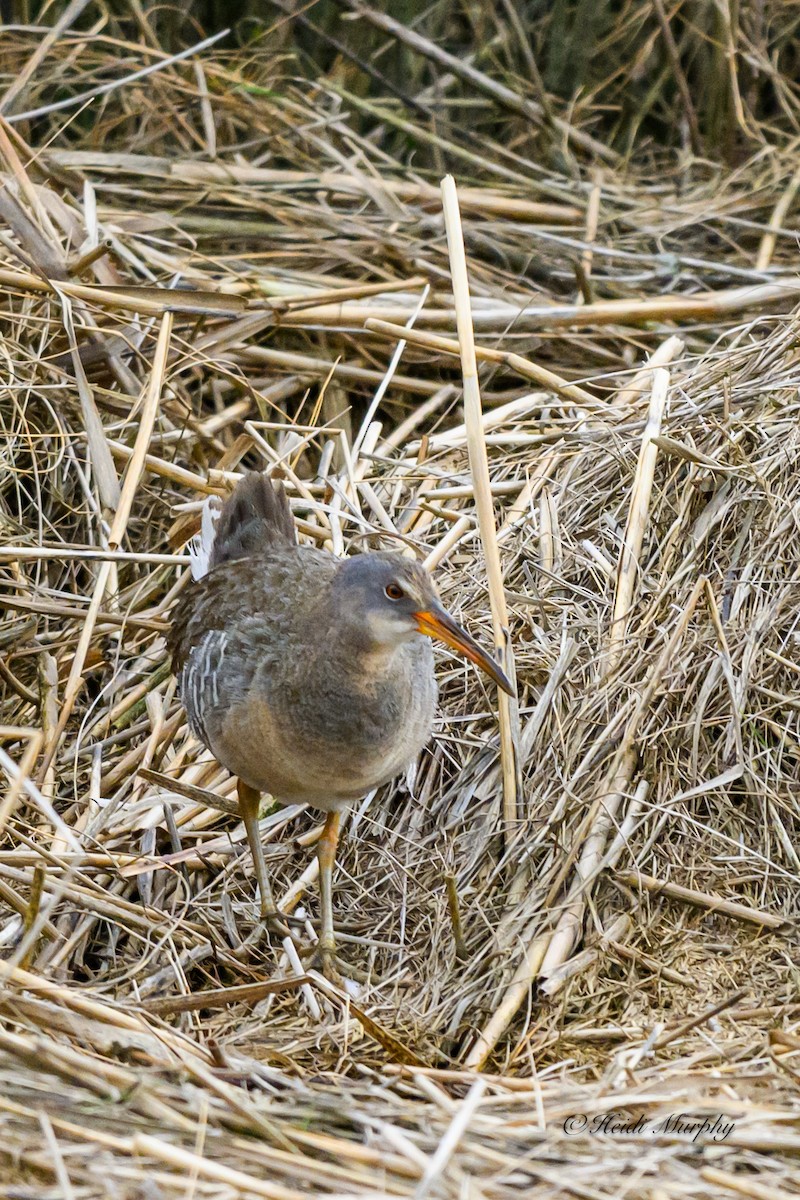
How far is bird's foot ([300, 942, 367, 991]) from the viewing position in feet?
12.0

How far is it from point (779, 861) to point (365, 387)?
274cm

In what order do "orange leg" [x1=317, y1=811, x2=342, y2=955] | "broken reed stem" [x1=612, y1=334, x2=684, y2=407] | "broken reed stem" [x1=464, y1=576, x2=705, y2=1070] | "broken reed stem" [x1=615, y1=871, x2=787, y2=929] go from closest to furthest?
"broken reed stem" [x1=464, y1=576, x2=705, y2=1070], "broken reed stem" [x1=615, y1=871, x2=787, y2=929], "orange leg" [x1=317, y1=811, x2=342, y2=955], "broken reed stem" [x1=612, y1=334, x2=684, y2=407]

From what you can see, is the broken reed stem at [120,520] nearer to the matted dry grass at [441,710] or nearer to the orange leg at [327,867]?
the matted dry grass at [441,710]

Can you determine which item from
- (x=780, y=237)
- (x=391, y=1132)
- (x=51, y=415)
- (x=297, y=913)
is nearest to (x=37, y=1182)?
(x=391, y=1132)

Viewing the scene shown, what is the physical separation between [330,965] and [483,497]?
1264mm

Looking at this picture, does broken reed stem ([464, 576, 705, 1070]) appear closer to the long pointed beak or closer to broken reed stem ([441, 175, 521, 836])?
broken reed stem ([441, 175, 521, 836])

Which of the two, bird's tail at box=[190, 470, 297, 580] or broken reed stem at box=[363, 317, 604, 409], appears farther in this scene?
broken reed stem at box=[363, 317, 604, 409]

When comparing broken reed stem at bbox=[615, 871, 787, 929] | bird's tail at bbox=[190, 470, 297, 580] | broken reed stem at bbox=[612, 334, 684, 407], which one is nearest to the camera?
broken reed stem at bbox=[615, 871, 787, 929]

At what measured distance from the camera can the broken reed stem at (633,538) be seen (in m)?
3.81

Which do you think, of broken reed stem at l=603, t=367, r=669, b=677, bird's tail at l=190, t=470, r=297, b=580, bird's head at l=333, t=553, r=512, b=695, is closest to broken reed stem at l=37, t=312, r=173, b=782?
bird's tail at l=190, t=470, r=297, b=580

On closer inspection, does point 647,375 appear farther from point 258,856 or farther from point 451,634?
point 258,856

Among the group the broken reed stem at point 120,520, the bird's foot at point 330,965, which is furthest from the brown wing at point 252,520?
the bird's foot at point 330,965

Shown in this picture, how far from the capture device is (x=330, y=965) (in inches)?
145

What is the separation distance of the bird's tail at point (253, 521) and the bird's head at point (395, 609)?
70 centimetres
